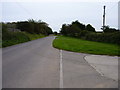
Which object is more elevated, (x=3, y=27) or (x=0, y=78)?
(x=3, y=27)

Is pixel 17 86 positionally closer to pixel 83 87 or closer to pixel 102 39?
pixel 83 87

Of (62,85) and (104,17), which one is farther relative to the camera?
(104,17)

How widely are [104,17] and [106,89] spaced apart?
1372 inches

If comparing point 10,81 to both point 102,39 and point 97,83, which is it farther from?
point 102,39

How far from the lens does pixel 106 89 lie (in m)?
4.46

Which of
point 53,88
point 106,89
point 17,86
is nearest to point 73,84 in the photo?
point 53,88

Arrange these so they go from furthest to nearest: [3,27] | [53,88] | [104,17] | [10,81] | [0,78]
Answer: [104,17] < [3,27] < [0,78] < [10,81] < [53,88]

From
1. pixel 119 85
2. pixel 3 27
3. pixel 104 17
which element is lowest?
pixel 119 85

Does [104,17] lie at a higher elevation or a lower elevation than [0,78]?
higher

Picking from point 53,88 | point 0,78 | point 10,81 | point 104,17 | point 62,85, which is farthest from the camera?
point 104,17

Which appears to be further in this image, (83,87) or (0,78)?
(0,78)

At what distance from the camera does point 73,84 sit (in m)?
4.79

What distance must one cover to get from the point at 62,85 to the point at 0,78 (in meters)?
2.42

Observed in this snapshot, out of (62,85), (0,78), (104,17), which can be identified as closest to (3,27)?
(0,78)
